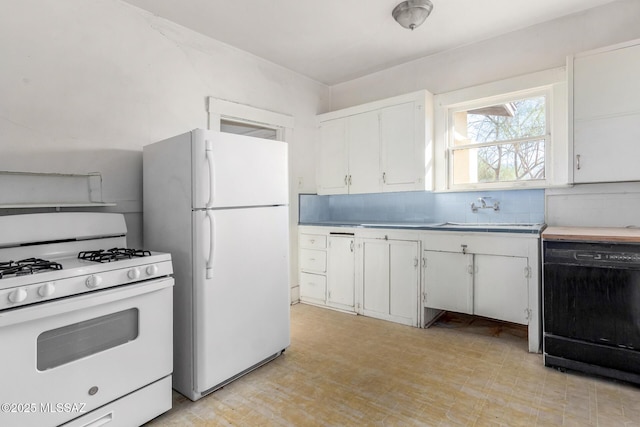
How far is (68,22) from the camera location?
2.21m

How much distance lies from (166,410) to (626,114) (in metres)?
3.54

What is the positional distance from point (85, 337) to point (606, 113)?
355 centimetres

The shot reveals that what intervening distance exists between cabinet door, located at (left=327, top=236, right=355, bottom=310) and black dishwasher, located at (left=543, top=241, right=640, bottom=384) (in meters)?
1.69

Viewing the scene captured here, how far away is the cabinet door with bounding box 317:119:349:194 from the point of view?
12.8ft

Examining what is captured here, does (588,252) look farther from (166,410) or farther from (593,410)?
(166,410)

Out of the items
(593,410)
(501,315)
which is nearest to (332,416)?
(593,410)

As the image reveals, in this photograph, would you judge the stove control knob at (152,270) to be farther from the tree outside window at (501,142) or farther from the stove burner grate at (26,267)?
the tree outside window at (501,142)

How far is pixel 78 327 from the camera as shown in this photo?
157 cm

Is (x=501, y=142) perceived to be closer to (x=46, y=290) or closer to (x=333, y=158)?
(x=333, y=158)

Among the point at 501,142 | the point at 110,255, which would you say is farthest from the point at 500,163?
the point at 110,255

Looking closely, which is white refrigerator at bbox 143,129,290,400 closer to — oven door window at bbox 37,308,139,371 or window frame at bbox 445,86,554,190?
oven door window at bbox 37,308,139,371

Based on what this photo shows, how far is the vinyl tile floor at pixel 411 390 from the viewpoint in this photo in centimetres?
181

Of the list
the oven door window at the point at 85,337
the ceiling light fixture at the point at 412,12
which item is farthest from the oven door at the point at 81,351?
the ceiling light fixture at the point at 412,12

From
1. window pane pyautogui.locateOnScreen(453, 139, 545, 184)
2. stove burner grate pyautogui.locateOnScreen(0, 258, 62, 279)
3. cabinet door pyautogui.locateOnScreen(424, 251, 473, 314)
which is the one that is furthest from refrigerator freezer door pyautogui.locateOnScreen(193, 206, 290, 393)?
window pane pyautogui.locateOnScreen(453, 139, 545, 184)
